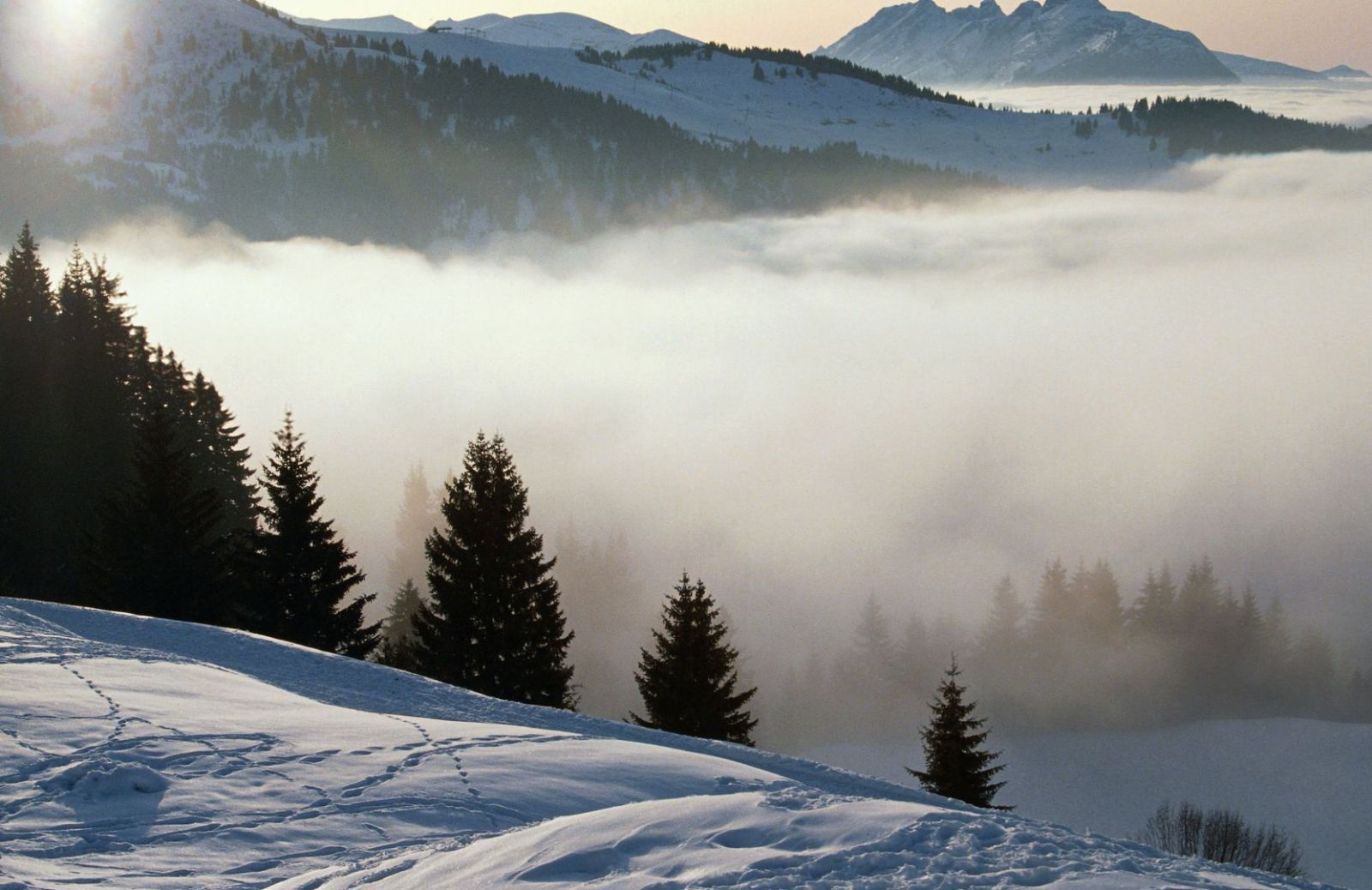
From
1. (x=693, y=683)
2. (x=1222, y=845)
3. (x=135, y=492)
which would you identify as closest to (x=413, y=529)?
(x=135, y=492)

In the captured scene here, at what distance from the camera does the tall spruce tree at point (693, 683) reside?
78.4 ft

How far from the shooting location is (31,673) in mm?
12531

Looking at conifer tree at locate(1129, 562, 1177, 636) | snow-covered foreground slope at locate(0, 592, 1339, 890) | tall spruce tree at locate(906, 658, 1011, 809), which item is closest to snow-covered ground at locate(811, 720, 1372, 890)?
conifer tree at locate(1129, 562, 1177, 636)

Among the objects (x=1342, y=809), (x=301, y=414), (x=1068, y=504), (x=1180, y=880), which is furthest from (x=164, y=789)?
(x=301, y=414)

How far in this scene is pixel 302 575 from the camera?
2417 cm

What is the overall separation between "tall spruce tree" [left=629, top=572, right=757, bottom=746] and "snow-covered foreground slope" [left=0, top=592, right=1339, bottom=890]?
32.4 feet

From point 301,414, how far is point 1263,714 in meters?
156

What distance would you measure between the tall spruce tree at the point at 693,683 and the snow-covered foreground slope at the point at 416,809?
987cm

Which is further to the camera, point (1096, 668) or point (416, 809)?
point (1096, 668)

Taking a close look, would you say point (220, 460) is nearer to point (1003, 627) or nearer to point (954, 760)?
point (954, 760)

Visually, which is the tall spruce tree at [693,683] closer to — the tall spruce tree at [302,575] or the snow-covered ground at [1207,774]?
the tall spruce tree at [302,575]

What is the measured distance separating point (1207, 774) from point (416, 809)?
62915 millimetres

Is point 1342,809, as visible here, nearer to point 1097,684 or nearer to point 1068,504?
point 1097,684

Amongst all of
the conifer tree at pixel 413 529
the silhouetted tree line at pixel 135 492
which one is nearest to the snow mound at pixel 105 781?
the silhouetted tree line at pixel 135 492
